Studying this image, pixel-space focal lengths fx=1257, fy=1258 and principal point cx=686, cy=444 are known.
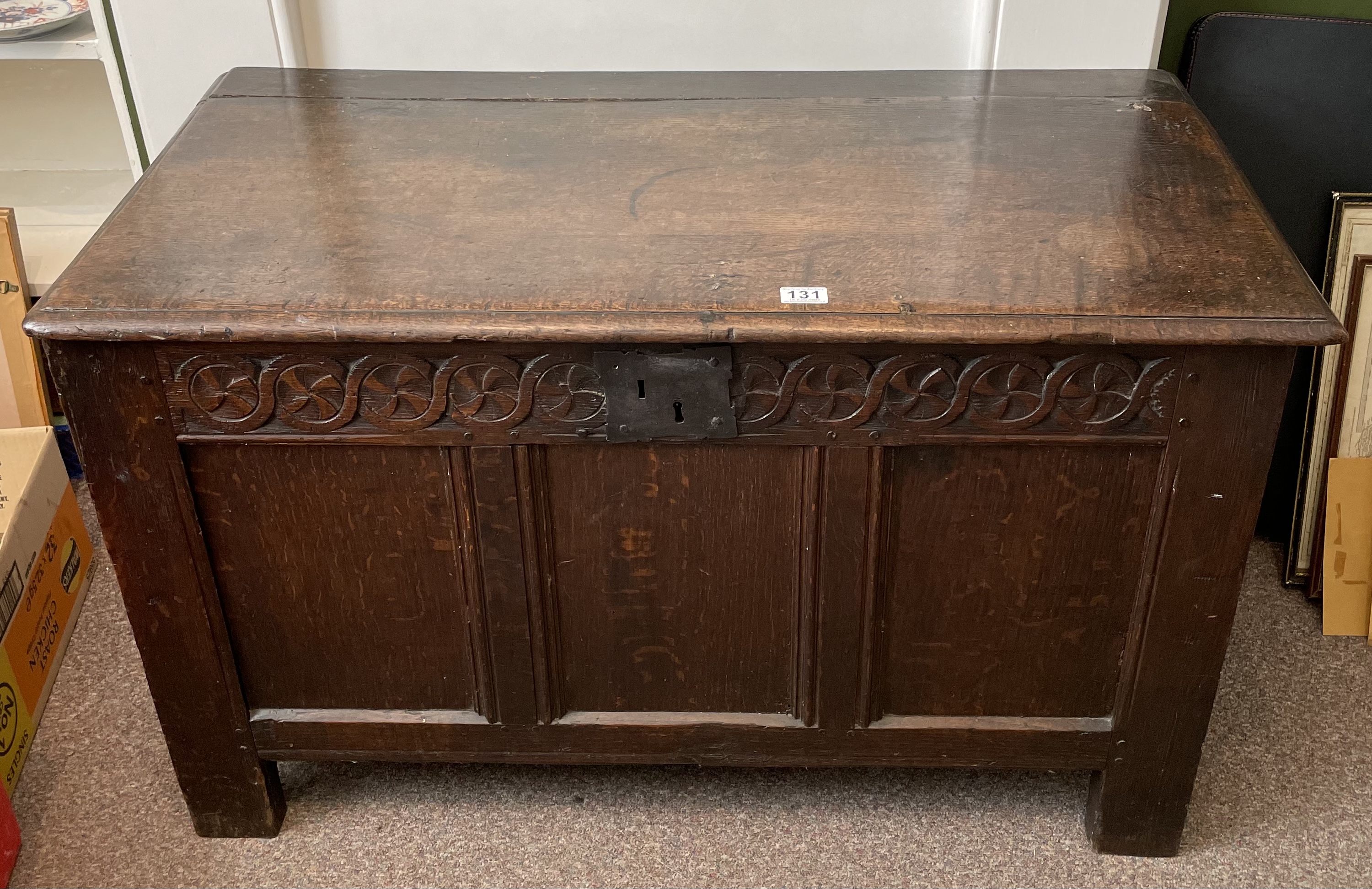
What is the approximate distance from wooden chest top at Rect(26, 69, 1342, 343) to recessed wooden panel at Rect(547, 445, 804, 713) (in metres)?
0.21

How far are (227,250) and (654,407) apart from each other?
516 millimetres

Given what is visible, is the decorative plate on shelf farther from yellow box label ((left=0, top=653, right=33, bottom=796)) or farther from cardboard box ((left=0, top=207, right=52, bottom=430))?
yellow box label ((left=0, top=653, right=33, bottom=796))

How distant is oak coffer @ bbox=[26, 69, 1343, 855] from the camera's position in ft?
4.38

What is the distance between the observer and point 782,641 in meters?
1.59

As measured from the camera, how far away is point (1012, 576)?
151cm

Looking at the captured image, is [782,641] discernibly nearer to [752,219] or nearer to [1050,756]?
[1050,756]

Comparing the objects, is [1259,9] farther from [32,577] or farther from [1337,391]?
[32,577]

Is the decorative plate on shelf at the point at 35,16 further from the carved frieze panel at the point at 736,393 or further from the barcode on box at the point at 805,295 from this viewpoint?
the barcode on box at the point at 805,295

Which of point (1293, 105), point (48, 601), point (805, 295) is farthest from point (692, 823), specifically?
point (1293, 105)

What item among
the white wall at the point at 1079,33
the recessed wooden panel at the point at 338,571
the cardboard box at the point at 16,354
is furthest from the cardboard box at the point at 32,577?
the white wall at the point at 1079,33

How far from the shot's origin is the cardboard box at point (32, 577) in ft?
6.00

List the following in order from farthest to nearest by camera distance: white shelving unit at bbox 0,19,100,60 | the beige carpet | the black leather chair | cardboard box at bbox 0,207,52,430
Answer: cardboard box at bbox 0,207,52,430, white shelving unit at bbox 0,19,100,60, the black leather chair, the beige carpet

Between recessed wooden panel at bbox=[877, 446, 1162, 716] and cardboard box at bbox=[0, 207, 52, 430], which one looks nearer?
recessed wooden panel at bbox=[877, 446, 1162, 716]

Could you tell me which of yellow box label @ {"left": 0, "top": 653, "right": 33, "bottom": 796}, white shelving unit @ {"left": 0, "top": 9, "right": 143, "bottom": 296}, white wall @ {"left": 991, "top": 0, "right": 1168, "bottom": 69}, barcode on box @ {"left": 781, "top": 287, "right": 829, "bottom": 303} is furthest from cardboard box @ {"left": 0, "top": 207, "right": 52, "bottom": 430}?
white wall @ {"left": 991, "top": 0, "right": 1168, "bottom": 69}
